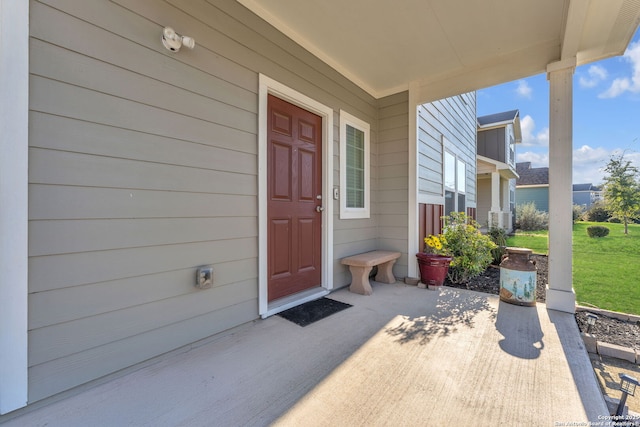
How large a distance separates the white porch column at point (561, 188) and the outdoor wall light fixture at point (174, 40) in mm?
3416

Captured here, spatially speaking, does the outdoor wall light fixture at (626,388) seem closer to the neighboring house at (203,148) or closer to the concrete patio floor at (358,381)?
the concrete patio floor at (358,381)

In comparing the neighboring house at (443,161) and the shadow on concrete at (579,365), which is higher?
the neighboring house at (443,161)

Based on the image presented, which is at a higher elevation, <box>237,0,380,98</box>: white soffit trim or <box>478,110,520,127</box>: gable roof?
<box>478,110,520,127</box>: gable roof

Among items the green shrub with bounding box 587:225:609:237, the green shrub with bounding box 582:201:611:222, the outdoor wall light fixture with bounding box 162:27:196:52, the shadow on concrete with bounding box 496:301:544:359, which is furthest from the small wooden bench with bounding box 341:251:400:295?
the green shrub with bounding box 582:201:611:222

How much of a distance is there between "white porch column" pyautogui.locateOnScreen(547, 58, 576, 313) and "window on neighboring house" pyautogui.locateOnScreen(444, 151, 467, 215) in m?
2.33

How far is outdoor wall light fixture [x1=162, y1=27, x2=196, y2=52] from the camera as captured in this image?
1711 millimetres

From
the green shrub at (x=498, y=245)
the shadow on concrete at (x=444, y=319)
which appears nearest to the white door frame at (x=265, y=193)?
the shadow on concrete at (x=444, y=319)

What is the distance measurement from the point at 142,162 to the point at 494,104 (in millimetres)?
14474

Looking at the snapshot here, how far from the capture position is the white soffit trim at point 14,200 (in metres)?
1.21

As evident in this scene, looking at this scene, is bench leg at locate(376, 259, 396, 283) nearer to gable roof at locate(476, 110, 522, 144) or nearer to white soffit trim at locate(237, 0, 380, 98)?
white soffit trim at locate(237, 0, 380, 98)

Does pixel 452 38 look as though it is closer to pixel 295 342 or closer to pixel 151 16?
pixel 151 16

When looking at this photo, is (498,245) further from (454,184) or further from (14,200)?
(14,200)

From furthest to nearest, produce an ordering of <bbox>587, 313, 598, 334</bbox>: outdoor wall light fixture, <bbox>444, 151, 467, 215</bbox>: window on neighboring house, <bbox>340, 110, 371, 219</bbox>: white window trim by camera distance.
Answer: <bbox>444, 151, 467, 215</bbox>: window on neighboring house
<bbox>340, 110, 371, 219</bbox>: white window trim
<bbox>587, 313, 598, 334</bbox>: outdoor wall light fixture

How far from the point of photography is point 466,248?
3648mm
